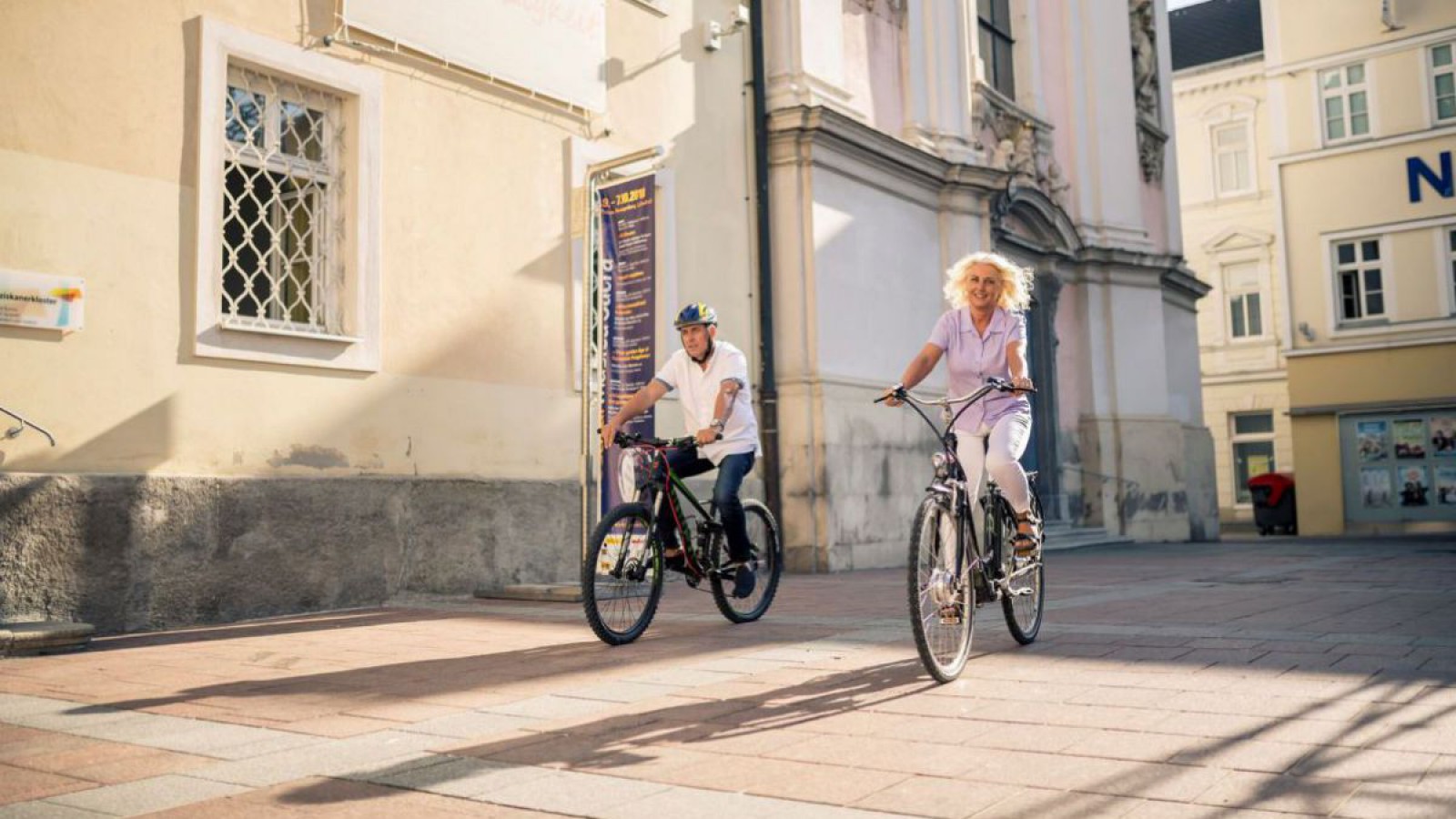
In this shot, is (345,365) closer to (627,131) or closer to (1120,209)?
(627,131)

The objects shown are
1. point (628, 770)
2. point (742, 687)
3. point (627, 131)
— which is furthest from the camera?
point (627, 131)

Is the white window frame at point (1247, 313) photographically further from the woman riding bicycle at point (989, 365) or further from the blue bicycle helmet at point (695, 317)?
the woman riding bicycle at point (989, 365)

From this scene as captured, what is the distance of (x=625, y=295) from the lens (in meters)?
9.93

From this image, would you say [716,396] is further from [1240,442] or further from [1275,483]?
[1240,442]

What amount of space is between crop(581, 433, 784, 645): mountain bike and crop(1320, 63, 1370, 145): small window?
26291mm

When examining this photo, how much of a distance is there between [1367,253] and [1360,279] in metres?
0.62

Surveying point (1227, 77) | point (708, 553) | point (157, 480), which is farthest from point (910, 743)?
point (1227, 77)

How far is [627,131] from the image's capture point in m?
12.1

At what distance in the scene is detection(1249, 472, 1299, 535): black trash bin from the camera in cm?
2964

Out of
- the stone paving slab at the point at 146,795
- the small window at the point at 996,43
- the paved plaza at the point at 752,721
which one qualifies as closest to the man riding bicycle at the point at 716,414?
the paved plaza at the point at 752,721

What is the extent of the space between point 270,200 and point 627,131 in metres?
4.03

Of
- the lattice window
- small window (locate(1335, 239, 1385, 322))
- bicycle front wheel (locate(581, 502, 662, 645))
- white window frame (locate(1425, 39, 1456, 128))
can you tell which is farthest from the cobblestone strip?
white window frame (locate(1425, 39, 1456, 128))

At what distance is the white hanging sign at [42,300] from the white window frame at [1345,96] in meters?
28.3

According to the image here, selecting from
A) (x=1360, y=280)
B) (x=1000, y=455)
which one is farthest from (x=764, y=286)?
(x=1360, y=280)
